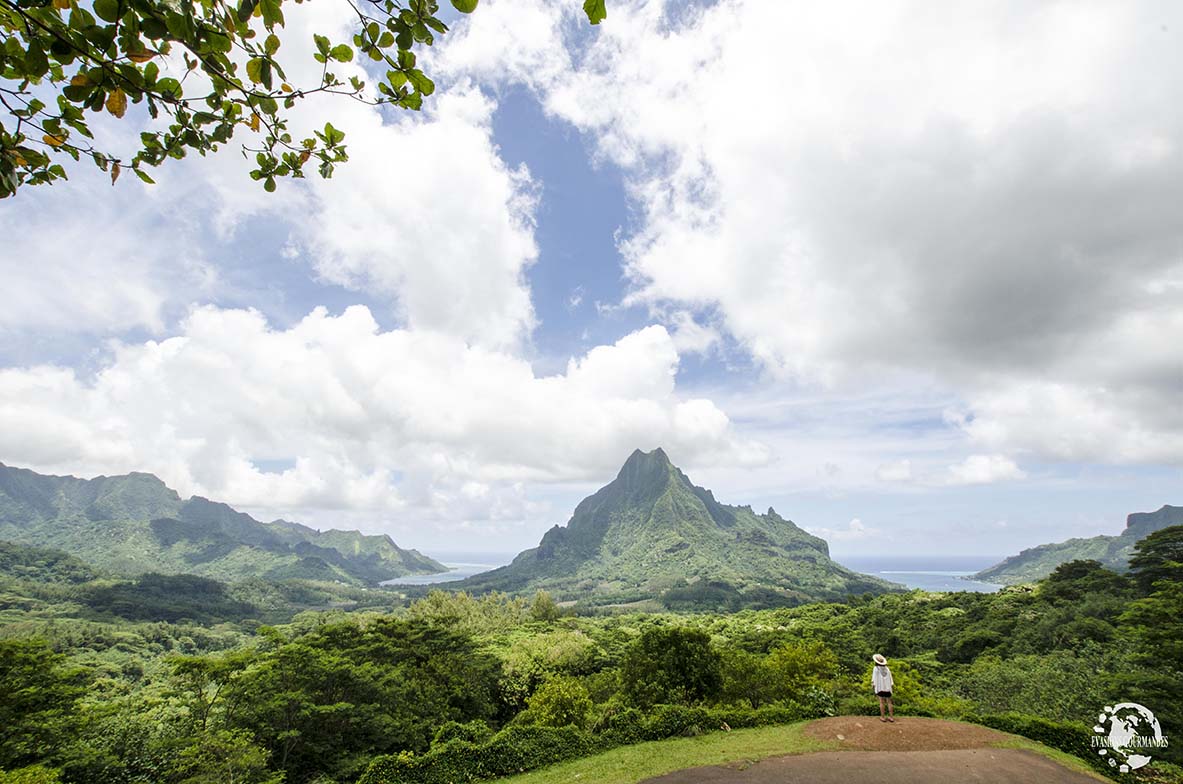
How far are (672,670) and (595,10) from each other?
22.5 metres

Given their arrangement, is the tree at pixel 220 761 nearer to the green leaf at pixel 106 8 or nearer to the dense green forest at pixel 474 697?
the dense green forest at pixel 474 697

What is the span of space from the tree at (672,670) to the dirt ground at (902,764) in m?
A: 8.08

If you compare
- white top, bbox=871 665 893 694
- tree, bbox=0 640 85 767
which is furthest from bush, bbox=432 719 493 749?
tree, bbox=0 640 85 767

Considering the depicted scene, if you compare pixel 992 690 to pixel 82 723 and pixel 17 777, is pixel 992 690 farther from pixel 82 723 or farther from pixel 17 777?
pixel 82 723

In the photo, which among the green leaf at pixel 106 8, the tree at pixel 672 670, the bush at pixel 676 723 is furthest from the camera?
the tree at pixel 672 670

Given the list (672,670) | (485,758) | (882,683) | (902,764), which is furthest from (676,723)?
(672,670)

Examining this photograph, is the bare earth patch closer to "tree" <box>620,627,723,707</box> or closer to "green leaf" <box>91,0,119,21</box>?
"tree" <box>620,627,723,707</box>

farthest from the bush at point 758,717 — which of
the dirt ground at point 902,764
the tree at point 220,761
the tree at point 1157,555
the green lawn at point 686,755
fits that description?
the tree at point 1157,555

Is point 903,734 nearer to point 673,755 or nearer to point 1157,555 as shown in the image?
point 673,755

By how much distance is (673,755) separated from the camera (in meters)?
12.1

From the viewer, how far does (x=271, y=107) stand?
2330mm

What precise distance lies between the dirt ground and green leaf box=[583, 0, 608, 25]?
40.9ft

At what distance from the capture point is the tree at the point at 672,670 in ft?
63.3

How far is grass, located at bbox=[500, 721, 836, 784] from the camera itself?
444 inches
